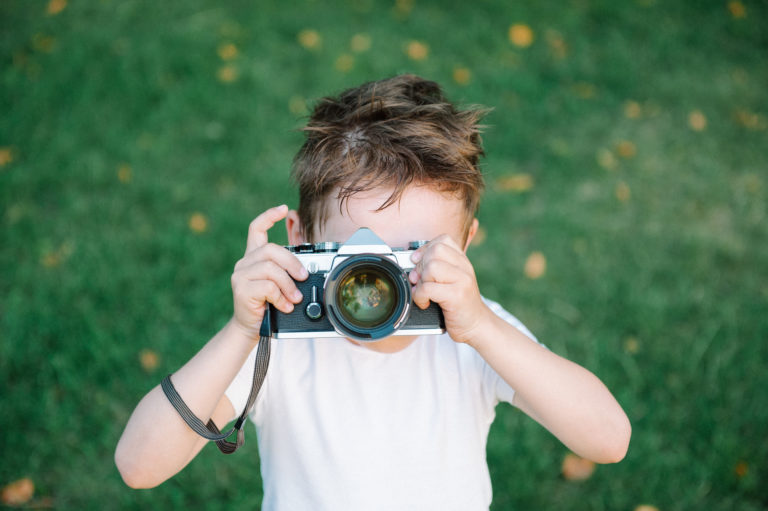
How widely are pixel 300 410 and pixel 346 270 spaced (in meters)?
0.38

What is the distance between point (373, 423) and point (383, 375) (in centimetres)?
10

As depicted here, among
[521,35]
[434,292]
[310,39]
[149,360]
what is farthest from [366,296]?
[521,35]

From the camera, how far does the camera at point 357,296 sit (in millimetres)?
1063

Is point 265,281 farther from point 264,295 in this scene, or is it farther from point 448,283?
point 448,283

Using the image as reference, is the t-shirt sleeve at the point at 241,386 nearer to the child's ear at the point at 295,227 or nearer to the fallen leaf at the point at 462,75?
the child's ear at the point at 295,227

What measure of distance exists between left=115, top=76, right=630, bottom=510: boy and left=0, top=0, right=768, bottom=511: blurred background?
2.65 feet

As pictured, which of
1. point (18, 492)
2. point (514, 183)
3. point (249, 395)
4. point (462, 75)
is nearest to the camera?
point (249, 395)

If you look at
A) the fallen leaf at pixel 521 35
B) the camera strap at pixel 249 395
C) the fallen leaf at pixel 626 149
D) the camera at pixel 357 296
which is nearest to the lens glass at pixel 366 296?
the camera at pixel 357 296

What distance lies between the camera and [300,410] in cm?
128

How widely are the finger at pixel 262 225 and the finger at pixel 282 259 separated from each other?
55 millimetres

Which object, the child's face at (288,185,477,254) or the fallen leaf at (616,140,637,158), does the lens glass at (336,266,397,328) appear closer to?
the child's face at (288,185,477,254)

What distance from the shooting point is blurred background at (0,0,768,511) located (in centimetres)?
202

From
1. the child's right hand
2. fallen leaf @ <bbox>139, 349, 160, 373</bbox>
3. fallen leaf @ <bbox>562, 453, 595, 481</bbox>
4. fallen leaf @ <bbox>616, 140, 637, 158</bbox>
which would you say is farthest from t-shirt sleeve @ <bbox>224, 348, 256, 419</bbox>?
fallen leaf @ <bbox>616, 140, 637, 158</bbox>

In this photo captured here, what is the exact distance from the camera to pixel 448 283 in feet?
3.55
